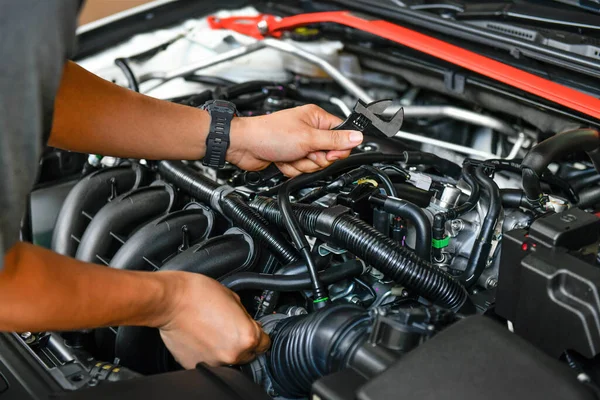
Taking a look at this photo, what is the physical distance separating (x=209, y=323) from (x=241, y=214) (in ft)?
1.12

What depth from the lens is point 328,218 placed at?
112cm

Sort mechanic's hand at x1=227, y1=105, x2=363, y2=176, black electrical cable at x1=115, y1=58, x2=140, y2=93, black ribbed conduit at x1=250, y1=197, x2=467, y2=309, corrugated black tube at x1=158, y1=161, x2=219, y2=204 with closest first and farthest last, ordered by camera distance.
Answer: black ribbed conduit at x1=250, y1=197, x2=467, y2=309
mechanic's hand at x1=227, y1=105, x2=363, y2=176
corrugated black tube at x1=158, y1=161, x2=219, y2=204
black electrical cable at x1=115, y1=58, x2=140, y2=93

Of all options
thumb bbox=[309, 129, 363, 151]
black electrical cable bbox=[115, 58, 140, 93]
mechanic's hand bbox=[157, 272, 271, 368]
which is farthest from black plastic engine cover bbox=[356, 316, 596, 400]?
black electrical cable bbox=[115, 58, 140, 93]

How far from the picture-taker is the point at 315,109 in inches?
52.9

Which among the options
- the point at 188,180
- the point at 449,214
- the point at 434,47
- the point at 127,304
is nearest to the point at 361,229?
the point at 449,214

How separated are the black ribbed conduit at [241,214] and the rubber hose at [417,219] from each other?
20 cm

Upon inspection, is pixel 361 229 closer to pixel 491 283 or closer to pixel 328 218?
A: pixel 328 218

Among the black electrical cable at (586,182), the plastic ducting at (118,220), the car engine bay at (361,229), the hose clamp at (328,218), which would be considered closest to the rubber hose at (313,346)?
the car engine bay at (361,229)

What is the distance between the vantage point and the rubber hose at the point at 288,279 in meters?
1.14

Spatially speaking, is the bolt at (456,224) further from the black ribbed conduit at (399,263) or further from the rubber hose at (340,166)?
the rubber hose at (340,166)

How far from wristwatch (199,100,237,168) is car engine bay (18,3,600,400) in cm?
9

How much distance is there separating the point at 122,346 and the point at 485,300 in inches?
25.2

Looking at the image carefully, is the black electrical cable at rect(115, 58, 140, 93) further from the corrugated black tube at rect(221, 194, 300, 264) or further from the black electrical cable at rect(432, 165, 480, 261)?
the black electrical cable at rect(432, 165, 480, 261)

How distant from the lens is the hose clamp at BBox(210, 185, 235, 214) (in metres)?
1.34
